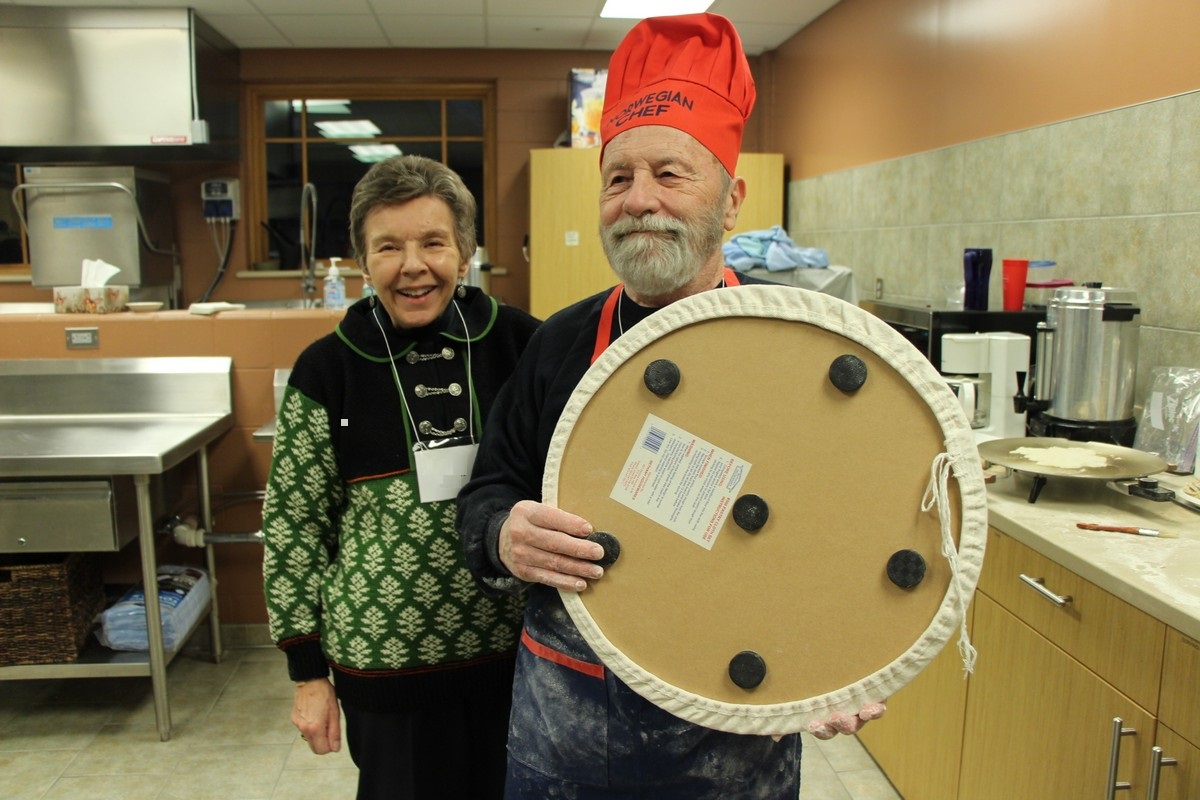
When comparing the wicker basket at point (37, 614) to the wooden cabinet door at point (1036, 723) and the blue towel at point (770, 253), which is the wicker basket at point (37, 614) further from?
the blue towel at point (770, 253)

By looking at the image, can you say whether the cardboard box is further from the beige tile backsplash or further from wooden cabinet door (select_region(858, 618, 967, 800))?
wooden cabinet door (select_region(858, 618, 967, 800))

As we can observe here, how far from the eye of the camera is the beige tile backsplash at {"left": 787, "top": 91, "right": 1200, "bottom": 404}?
6.90 ft

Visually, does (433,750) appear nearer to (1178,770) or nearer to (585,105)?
(1178,770)

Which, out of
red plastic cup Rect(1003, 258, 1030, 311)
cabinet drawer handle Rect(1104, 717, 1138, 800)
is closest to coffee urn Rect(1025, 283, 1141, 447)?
red plastic cup Rect(1003, 258, 1030, 311)

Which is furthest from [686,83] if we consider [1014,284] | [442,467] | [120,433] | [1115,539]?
[120,433]

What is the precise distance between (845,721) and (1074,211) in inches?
84.7

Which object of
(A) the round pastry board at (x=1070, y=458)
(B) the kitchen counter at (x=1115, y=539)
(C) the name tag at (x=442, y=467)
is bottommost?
(B) the kitchen counter at (x=1115, y=539)

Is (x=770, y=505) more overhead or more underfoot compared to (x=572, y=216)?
more underfoot

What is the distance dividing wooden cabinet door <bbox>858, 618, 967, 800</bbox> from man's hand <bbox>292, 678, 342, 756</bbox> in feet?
3.74

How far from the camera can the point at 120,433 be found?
273cm

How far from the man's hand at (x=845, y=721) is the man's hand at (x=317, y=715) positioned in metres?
0.83

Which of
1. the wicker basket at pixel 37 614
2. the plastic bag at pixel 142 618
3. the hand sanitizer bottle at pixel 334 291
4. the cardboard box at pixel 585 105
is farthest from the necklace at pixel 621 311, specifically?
the cardboard box at pixel 585 105

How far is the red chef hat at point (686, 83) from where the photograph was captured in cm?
109

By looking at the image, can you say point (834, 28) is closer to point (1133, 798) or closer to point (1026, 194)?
point (1026, 194)
